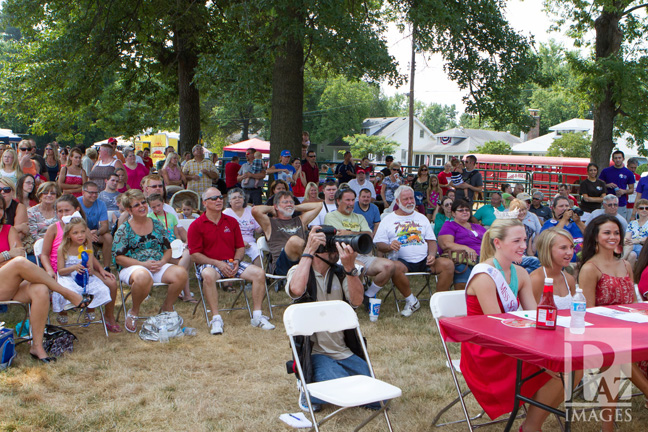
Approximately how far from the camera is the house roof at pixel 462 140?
6200 centimetres

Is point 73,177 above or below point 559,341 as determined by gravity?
above

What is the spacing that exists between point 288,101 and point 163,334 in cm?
589

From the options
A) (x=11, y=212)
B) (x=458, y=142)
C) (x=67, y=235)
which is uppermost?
(x=458, y=142)

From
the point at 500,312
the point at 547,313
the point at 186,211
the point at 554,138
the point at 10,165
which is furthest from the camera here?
the point at 554,138

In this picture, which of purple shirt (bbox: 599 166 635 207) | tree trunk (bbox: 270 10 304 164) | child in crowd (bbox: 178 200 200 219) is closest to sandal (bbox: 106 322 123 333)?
child in crowd (bbox: 178 200 200 219)

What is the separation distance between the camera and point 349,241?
137 inches

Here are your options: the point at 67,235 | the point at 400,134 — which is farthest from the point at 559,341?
the point at 400,134

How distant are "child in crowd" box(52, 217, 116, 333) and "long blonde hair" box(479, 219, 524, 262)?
3216 millimetres

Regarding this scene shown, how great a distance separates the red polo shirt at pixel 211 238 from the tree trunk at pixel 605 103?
11185 mm

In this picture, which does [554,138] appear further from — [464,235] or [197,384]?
[197,384]

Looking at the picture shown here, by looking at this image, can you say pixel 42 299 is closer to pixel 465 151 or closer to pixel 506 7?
pixel 506 7

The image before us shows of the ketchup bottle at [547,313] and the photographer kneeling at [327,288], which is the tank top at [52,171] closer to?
the photographer kneeling at [327,288]

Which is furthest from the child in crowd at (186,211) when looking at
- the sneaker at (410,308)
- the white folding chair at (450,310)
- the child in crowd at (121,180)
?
the white folding chair at (450,310)

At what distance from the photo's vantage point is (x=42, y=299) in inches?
183
